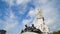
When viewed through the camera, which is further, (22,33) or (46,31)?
(46,31)

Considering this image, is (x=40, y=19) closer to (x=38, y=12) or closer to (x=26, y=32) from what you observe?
(x=38, y=12)

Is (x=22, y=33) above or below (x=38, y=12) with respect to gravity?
below

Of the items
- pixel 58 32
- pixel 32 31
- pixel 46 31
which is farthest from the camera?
pixel 58 32

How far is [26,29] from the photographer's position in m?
52.2

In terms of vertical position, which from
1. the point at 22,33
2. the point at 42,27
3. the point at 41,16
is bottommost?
the point at 22,33

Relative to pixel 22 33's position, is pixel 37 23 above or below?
above

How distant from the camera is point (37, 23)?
71.8m

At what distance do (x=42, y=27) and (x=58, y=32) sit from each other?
847 centimetres

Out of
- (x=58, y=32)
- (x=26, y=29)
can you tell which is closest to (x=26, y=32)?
(x=26, y=29)

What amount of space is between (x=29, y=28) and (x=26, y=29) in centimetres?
109

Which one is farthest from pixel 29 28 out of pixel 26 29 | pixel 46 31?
pixel 46 31

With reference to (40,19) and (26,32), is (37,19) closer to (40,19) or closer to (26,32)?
(40,19)

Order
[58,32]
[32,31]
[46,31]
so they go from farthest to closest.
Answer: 1. [58,32]
2. [46,31]
3. [32,31]

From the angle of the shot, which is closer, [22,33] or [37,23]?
[22,33]
